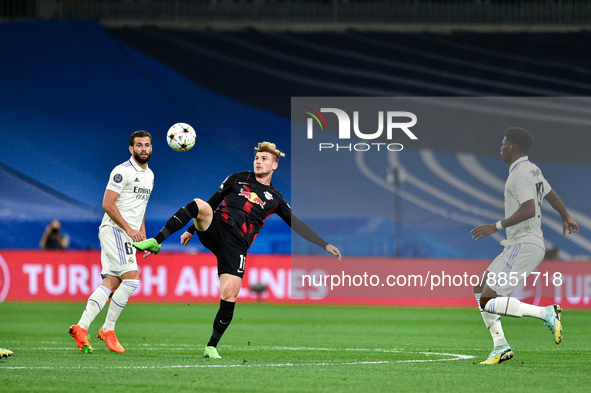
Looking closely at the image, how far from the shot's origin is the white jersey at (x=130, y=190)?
8109 mm

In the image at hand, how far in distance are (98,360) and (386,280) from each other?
501 inches

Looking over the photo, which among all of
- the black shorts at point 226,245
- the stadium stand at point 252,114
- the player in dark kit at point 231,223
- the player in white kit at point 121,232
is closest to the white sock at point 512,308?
the player in dark kit at point 231,223

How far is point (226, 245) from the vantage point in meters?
7.52

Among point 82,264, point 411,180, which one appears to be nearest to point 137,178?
point 82,264

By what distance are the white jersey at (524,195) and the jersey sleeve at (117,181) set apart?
13.0 feet

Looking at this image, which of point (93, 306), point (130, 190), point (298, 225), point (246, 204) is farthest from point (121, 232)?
point (298, 225)

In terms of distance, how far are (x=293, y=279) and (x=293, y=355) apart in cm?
1038

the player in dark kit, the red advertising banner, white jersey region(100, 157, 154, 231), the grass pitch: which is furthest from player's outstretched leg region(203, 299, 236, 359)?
the red advertising banner

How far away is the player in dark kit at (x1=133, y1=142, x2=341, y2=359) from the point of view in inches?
288

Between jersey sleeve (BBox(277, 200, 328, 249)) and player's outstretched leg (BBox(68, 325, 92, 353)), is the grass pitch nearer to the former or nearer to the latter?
player's outstretched leg (BBox(68, 325, 92, 353))

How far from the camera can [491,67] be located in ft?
86.3

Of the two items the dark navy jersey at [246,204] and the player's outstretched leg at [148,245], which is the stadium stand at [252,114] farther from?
the player's outstretched leg at [148,245]

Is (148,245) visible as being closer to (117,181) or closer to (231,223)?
(231,223)

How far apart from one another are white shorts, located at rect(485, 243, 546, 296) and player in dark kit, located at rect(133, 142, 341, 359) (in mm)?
1569
